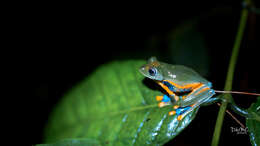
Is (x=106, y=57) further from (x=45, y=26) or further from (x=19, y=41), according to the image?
(x=19, y=41)

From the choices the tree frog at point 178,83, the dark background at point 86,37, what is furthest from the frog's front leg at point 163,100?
the dark background at point 86,37

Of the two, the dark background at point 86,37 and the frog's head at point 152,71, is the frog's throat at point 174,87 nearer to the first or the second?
the frog's head at point 152,71

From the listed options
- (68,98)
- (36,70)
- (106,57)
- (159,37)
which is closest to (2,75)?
(36,70)

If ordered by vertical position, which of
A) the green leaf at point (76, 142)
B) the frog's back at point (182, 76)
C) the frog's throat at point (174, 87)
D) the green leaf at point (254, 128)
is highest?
the frog's back at point (182, 76)

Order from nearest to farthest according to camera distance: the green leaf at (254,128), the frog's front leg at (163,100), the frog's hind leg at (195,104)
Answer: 1. the green leaf at (254,128)
2. the frog's hind leg at (195,104)
3. the frog's front leg at (163,100)

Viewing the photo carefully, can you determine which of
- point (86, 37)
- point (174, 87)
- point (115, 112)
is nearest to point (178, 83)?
point (174, 87)

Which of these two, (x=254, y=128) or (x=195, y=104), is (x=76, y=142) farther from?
(x=254, y=128)

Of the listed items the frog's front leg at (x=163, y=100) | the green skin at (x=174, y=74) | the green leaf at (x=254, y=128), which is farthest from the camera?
the green skin at (x=174, y=74)
